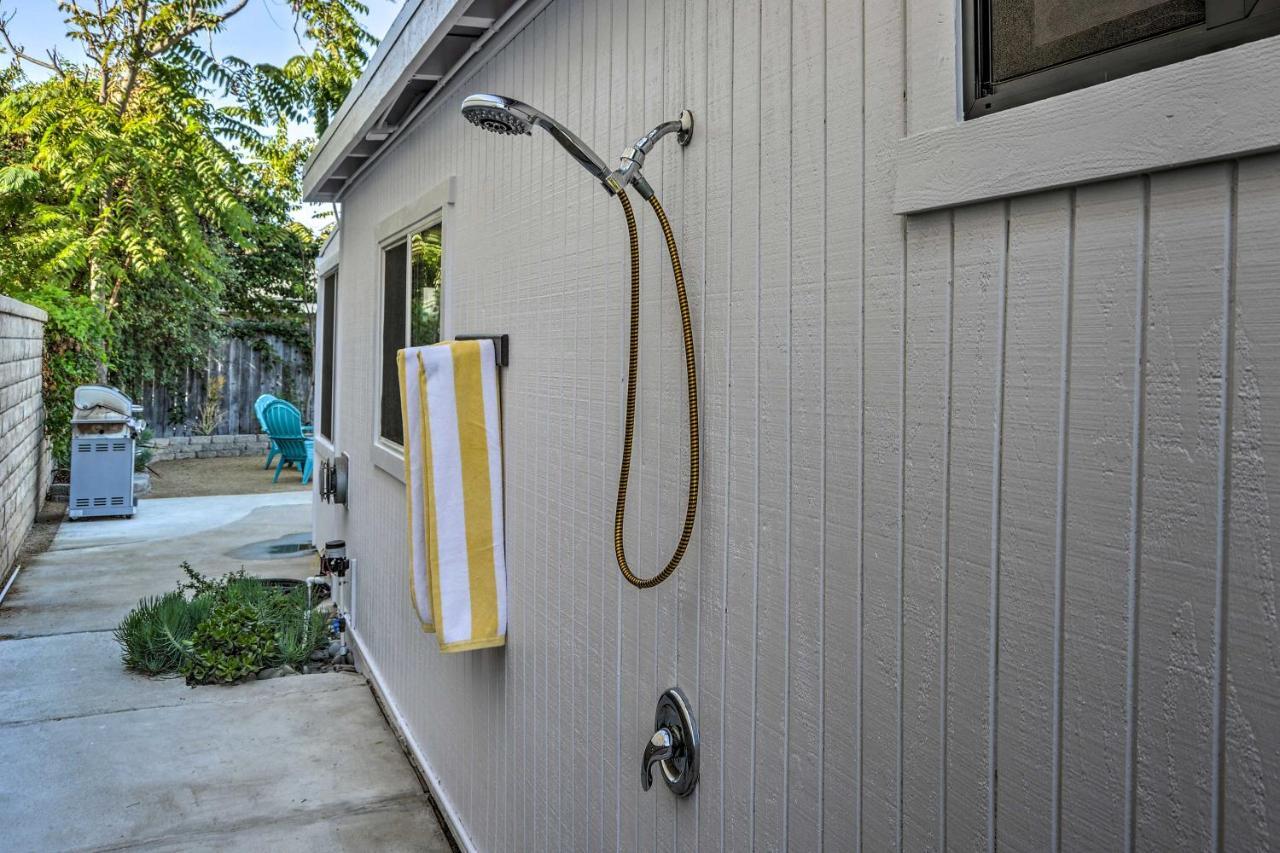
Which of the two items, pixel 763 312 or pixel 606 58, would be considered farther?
pixel 606 58

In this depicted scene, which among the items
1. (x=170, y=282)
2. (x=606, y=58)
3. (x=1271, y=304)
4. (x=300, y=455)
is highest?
(x=170, y=282)

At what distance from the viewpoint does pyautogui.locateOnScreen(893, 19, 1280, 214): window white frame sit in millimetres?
823

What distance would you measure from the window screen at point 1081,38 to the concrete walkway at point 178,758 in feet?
9.42

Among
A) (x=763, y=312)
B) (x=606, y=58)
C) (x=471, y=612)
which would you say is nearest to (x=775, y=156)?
(x=763, y=312)

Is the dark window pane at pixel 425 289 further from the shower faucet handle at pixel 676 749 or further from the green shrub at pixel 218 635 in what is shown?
the shower faucet handle at pixel 676 749

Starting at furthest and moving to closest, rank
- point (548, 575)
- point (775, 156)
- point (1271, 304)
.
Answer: point (548, 575), point (775, 156), point (1271, 304)

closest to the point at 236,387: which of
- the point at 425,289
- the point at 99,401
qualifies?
the point at 99,401

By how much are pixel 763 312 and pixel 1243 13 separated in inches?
29.7

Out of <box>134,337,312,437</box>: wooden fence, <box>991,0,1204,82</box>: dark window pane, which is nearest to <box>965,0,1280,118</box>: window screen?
<box>991,0,1204,82</box>: dark window pane

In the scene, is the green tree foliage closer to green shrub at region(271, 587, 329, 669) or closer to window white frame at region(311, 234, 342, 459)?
window white frame at region(311, 234, 342, 459)

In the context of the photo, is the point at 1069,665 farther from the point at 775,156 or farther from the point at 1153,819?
the point at 775,156

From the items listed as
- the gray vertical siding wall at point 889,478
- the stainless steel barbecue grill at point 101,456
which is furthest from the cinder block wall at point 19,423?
the gray vertical siding wall at point 889,478

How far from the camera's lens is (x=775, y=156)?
147cm

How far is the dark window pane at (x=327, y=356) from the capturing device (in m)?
6.82
